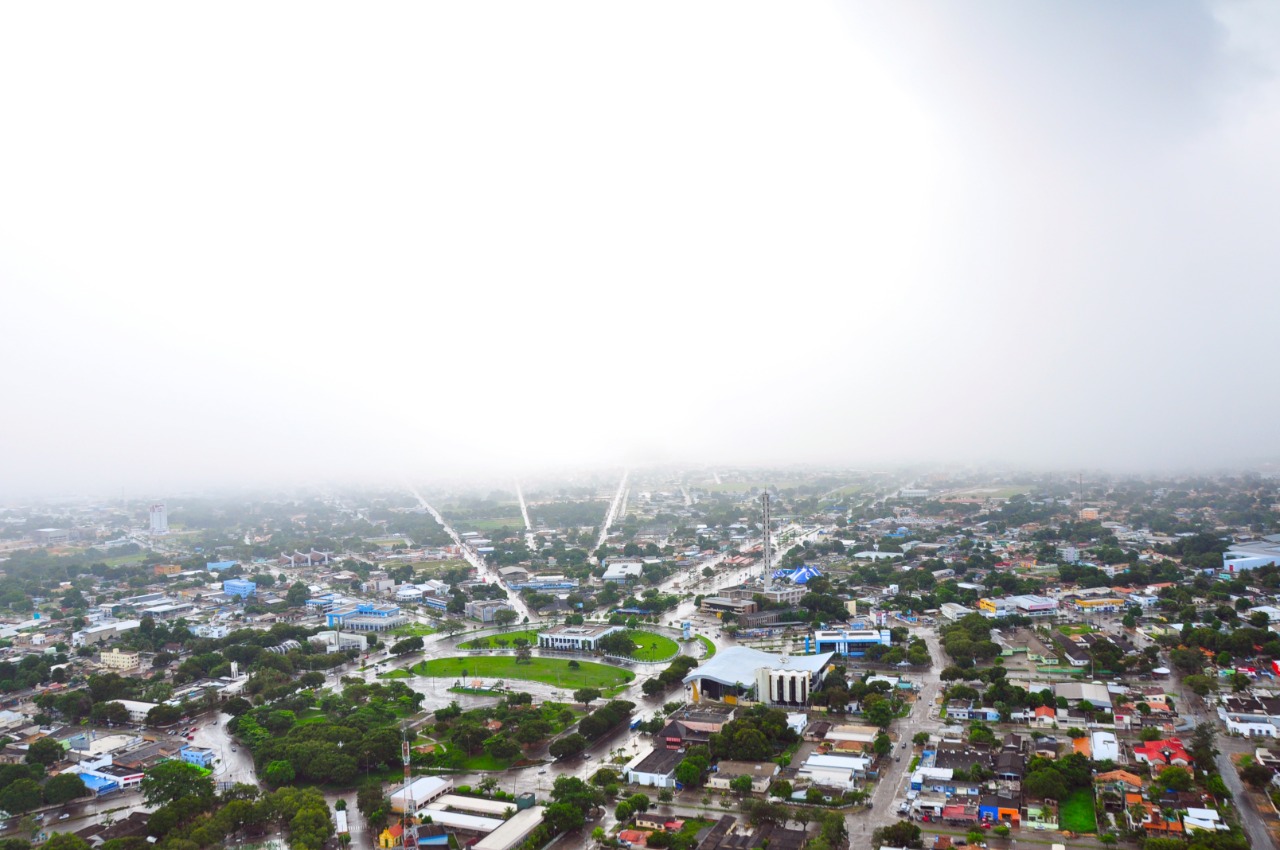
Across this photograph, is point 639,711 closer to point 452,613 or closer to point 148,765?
point 148,765

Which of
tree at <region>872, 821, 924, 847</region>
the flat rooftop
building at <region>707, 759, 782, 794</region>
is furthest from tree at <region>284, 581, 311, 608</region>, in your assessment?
tree at <region>872, 821, 924, 847</region>

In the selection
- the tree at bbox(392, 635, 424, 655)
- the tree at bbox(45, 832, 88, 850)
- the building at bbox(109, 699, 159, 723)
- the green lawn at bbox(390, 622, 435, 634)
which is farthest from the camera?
the green lawn at bbox(390, 622, 435, 634)

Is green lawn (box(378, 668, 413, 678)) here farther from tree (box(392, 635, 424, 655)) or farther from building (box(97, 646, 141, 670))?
building (box(97, 646, 141, 670))

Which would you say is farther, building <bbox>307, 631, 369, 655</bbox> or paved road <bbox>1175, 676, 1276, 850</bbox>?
building <bbox>307, 631, 369, 655</bbox>

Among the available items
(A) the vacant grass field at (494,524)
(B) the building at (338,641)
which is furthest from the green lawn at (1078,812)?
(A) the vacant grass field at (494,524)

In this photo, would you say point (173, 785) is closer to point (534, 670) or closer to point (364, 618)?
point (534, 670)

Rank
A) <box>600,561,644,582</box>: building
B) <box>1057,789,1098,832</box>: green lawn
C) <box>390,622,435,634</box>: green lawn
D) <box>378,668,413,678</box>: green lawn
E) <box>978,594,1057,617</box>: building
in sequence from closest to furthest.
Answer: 1. <box>1057,789,1098,832</box>: green lawn
2. <box>378,668,413,678</box>: green lawn
3. <box>978,594,1057,617</box>: building
4. <box>390,622,435,634</box>: green lawn
5. <box>600,561,644,582</box>: building
